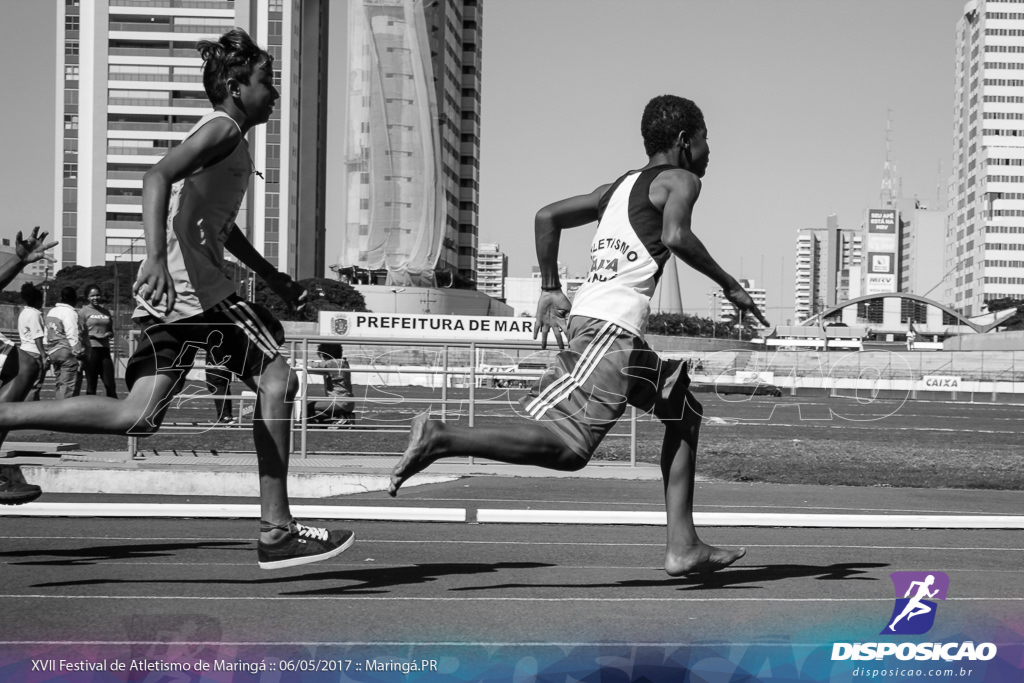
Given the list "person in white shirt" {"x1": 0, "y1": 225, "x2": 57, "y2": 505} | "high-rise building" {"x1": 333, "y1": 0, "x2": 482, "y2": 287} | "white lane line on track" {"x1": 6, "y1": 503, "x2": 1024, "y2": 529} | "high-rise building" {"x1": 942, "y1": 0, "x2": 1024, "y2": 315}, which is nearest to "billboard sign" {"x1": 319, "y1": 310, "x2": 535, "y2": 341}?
"high-rise building" {"x1": 333, "y1": 0, "x2": 482, "y2": 287}

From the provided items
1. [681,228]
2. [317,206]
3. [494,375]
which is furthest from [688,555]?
[317,206]

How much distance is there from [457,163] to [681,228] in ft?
479

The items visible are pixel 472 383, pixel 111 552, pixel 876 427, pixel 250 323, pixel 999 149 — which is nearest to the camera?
pixel 250 323

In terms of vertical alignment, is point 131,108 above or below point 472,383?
above

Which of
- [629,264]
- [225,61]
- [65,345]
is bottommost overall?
[65,345]

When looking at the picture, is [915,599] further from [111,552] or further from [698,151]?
[111,552]

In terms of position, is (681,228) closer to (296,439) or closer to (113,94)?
(296,439)

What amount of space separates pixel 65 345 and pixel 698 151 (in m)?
12.9

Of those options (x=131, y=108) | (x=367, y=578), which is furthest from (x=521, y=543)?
(x=131, y=108)

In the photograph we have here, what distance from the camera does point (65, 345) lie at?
15.8 m

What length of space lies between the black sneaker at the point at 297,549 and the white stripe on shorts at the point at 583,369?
3.32 feet

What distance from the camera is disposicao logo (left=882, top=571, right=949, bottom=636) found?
4.06 metres

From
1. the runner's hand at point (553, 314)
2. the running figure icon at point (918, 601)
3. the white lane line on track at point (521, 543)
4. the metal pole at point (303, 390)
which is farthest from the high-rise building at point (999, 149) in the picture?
the runner's hand at point (553, 314)

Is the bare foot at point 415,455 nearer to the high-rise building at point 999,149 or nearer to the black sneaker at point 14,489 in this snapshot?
the black sneaker at point 14,489
